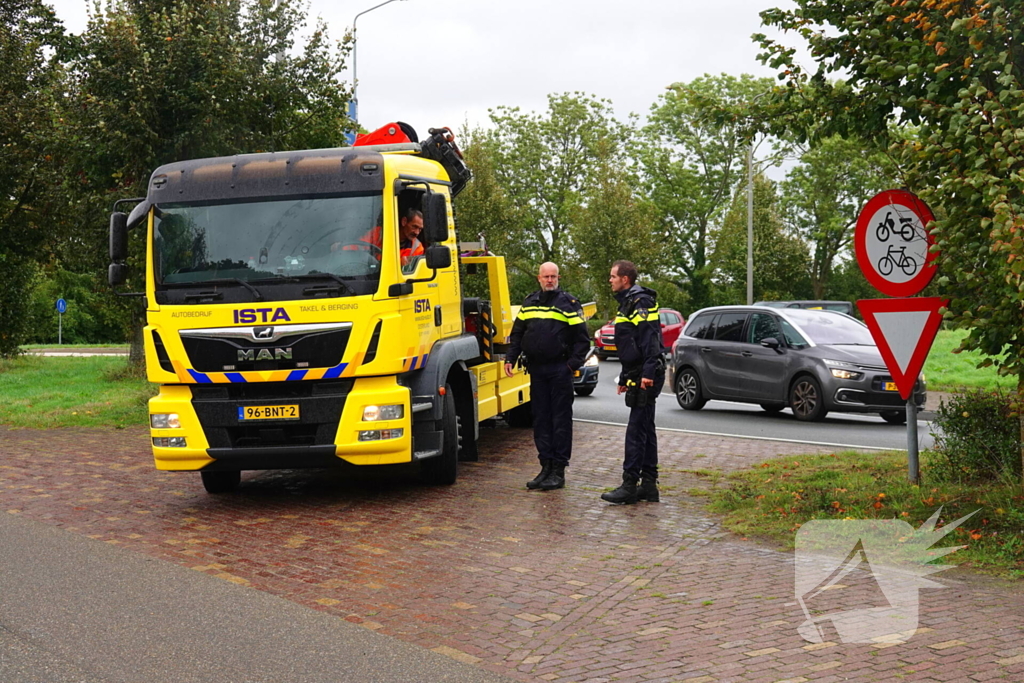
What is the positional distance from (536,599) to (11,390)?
19625 mm

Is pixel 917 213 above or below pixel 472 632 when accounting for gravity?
above

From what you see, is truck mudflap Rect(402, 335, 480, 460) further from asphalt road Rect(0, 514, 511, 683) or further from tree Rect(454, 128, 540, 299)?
tree Rect(454, 128, 540, 299)

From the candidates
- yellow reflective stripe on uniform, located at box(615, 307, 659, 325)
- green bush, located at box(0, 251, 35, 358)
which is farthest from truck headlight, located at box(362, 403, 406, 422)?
green bush, located at box(0, 251, 35, 358)

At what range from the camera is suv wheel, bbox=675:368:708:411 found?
18516 mm

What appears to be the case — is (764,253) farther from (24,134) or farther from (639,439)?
(639,439)

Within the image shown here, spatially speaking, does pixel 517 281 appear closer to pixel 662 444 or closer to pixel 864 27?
pixel 662 444

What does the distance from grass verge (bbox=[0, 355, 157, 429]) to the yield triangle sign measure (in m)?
11.6

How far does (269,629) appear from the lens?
6.05 meters

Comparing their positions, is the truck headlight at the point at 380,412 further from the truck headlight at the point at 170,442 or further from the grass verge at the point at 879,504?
the grass verge at the point at 879,504

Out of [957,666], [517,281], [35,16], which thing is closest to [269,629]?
[957,666]

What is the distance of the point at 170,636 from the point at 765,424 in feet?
38.3

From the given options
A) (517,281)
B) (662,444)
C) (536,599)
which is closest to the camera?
(536,599)

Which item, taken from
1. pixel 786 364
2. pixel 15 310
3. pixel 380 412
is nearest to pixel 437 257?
pixel 380 412

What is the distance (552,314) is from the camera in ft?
33.5
